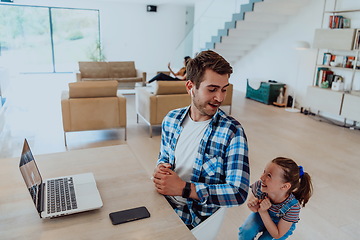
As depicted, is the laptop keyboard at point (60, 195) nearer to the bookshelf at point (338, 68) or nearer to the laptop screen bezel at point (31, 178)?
the laptop screen bezel at point (31, 178)

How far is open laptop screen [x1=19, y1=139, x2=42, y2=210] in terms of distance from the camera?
1094mm

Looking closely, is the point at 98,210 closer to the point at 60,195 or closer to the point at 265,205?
the point at 60,195

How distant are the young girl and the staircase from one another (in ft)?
17.8

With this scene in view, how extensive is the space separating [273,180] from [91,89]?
2960 mm

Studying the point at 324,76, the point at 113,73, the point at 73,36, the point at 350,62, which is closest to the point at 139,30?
the point at 73,36

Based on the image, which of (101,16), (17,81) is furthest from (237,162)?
(101,16)

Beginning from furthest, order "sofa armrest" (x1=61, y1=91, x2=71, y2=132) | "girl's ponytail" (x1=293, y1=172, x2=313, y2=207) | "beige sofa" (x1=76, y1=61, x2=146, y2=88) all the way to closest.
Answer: "beige sofa" (x1=76, y1=61, x2=146, y2=88), "sofa armrest" (x1=61, y1=91, x2=71, y2=132), "girl's ponytail" (x1=293, y1=172, x2=313, y2=207)

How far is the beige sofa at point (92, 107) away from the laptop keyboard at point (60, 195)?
2664 millimetres

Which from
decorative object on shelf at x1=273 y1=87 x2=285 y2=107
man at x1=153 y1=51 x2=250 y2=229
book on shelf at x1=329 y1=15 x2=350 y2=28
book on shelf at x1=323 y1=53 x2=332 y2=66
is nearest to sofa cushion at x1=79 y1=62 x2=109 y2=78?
decorative object on shelf at x1=273 y1=87 x2=285 y2=107

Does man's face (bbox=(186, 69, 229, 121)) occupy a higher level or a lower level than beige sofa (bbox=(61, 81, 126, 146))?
higher

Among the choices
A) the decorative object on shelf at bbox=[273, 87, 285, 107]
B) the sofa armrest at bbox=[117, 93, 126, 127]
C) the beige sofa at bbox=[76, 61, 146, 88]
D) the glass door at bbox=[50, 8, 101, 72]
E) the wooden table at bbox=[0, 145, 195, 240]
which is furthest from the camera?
the glass door at bbox=[50, 8, 101, 72]

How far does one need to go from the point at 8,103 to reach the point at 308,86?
6.05 meters

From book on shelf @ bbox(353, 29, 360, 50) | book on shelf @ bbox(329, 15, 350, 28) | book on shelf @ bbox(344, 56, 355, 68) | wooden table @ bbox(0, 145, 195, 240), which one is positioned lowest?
wooden table @ bbox(0, 145, 195, 240)

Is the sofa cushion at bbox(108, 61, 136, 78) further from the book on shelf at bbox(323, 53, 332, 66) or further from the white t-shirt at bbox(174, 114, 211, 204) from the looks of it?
the white t-shirt at bbox(174, 114, 211, 204)
